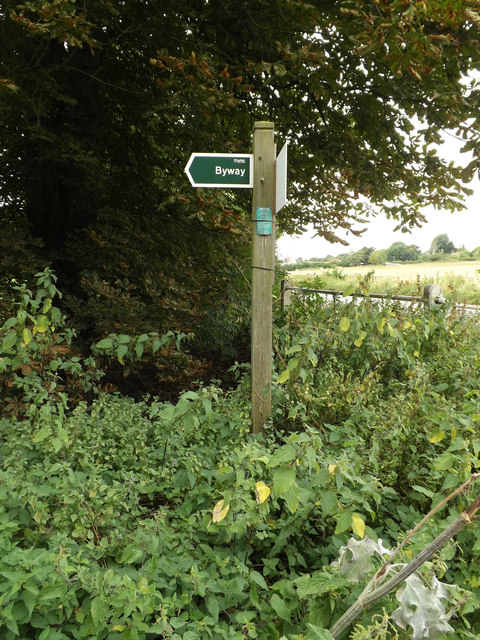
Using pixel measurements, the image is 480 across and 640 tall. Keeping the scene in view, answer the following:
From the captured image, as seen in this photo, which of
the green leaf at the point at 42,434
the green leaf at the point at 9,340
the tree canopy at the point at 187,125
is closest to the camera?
the green leaf at the point at 42,434

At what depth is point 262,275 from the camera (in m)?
3.33

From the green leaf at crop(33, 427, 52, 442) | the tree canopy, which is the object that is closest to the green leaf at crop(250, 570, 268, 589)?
the green leaf at crop(33, 427, 52, 442)

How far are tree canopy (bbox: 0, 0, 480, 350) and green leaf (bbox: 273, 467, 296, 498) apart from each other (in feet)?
9.43

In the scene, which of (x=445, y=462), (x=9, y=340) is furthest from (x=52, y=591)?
(x=9, y=340)

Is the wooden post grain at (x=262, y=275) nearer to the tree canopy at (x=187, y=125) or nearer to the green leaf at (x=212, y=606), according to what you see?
the tree canopy at (x=187, y=125)

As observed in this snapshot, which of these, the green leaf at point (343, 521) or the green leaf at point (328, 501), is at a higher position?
the green leaf at point (328, 501)

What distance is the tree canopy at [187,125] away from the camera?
4367 mm

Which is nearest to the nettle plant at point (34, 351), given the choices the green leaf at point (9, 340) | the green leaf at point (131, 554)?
the green leaf at point (9, 340)

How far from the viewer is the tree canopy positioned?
4367 millimetres

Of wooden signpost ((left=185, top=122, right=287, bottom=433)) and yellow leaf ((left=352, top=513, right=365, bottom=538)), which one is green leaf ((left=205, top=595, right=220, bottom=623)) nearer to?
yellow leaf ((left=352, top=513, right=365, bottom=538))

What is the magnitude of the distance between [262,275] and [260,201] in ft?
1.70

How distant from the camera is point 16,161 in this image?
586cm

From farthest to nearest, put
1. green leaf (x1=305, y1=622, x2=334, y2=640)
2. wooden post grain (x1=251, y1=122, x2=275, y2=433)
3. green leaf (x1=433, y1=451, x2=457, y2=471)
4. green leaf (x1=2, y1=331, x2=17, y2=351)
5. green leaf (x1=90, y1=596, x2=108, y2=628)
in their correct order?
wooden post grain (x1=251, y1=122, x2=275, y2=433) → green leaf (x1=2, y1=331, x2=17, y2=351) → green leaf (x1=433, y1=451, x2=457, y2=471) → green leaf (x1=90, y1=596, x2=108, y2=628) → green leaf (x1=305, y1=622, x2=334, y2=640)

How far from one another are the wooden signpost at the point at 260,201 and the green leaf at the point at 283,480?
57.1 inches
